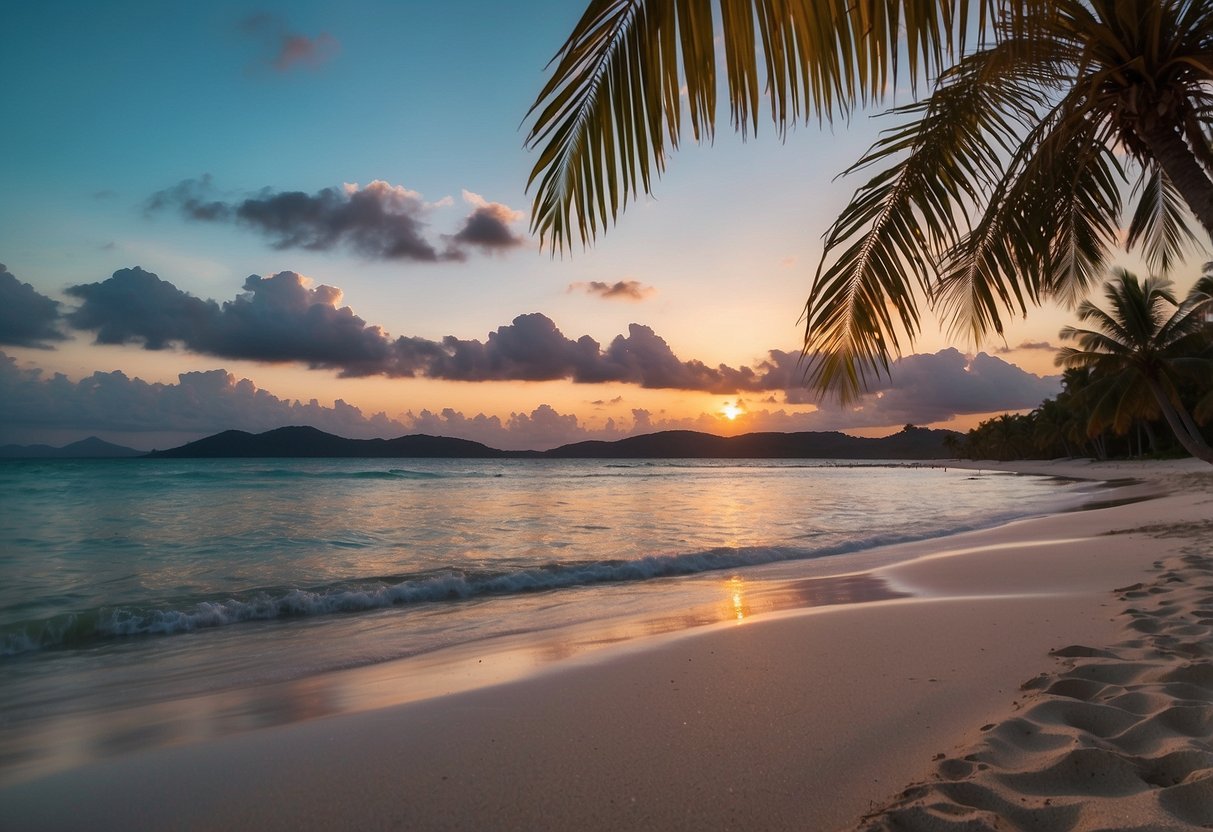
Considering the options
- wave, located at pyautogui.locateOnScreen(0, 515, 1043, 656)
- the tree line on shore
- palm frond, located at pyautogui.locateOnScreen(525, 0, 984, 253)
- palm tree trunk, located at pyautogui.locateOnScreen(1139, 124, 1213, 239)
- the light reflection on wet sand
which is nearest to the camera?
palm frond, located at pyautogui.locateOnScreen(525, 0, 984, 253)

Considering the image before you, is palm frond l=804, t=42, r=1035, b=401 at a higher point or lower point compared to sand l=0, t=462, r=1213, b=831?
higher

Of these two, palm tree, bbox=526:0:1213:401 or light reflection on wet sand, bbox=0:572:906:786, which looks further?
light reflection on wet sand, bbox=0:572:906:786

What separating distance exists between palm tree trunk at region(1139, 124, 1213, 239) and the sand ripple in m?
1.94

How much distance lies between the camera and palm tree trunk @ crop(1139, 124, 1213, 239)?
2.84 metres

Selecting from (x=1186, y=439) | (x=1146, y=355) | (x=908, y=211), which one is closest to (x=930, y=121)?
(x=908, y=211)

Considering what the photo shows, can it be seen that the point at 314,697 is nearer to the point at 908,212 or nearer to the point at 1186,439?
the point at 908,212

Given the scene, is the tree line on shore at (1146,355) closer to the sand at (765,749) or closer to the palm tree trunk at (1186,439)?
the palm tree trunk at (1186,439)

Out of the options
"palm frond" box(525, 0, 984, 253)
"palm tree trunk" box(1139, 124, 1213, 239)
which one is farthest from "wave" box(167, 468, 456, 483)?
"palm tree trunk" box(1139, 124, 1213, 239)

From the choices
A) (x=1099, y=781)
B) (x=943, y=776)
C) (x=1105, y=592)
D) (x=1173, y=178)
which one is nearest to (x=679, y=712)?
(x=943, y=776)

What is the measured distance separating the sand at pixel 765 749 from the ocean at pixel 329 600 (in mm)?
639

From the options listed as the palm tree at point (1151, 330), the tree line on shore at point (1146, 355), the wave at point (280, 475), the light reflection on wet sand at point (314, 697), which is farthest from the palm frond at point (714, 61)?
the wave at point (280, 475)

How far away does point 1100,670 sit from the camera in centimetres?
293

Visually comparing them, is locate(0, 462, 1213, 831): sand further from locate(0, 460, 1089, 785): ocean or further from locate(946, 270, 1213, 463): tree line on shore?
locate(946, 270, 1213, 463): tree line on shore

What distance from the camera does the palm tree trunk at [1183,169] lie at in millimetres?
2838
